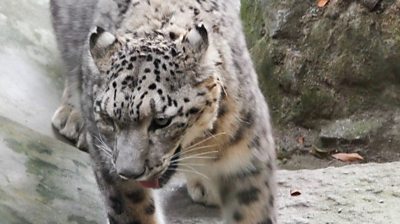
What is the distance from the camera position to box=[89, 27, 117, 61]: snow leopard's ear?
4.33 meters

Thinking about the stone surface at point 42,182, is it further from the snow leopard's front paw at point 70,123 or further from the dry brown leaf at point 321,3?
the dry brown leaf at point 321,3

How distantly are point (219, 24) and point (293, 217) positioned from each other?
185 cm

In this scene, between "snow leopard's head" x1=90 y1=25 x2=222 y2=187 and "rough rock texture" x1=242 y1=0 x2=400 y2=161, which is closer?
"snow leopard's head" x1=90 y1=25 x2=222 y2=187

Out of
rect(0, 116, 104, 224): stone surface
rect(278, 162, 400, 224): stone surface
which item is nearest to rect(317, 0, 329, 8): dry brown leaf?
rect(278, 162, 400, 224): stone surface

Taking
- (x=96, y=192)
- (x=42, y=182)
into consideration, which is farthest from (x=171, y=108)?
(x=96, y=192)

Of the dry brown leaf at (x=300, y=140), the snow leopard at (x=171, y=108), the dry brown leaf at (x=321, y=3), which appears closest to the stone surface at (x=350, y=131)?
the dry brown leaf at (x=300, y=140)

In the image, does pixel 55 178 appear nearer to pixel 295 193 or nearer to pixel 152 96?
pixel 295 193

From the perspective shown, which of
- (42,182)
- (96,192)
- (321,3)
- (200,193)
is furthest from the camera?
(321,3)

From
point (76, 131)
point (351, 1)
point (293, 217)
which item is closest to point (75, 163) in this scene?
point (76, 131)

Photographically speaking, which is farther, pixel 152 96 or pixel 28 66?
pixel 28 66

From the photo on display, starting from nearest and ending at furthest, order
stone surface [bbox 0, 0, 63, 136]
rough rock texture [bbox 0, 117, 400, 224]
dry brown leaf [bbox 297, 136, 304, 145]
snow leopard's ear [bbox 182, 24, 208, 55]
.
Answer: snow leopard's ear [bbox 182, 24, 208, 55], rough rock texture [bbox 0, 117, 400, 224], stone surface [bbox 0, 0, 63, 136], dry brown leaf [bbox 297, 136, 304, 145]

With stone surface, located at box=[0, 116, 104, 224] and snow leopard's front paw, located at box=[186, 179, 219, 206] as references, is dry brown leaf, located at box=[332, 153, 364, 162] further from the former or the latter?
stone surface, located at box=[0, 116, 104, 224]

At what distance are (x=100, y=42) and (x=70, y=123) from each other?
2.54 metres

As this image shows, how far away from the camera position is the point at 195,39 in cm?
428
